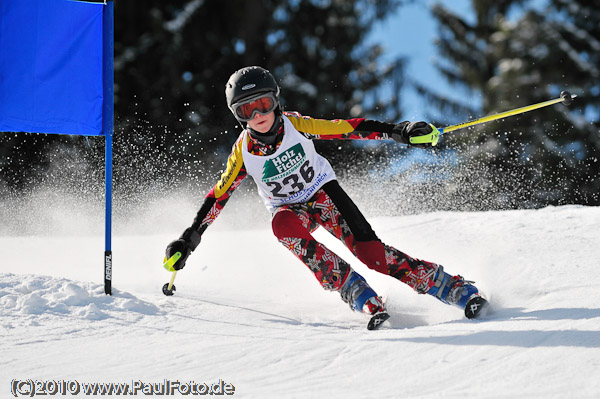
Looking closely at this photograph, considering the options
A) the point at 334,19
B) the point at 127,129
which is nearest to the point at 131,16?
the point at 127,129

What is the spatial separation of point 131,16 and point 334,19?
5065 millimetres

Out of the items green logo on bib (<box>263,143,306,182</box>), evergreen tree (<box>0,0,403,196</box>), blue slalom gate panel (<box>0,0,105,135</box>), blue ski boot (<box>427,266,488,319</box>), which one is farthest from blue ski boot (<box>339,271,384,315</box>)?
evergreen tree (<box>0,0,403,196</box>)

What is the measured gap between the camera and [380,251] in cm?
313

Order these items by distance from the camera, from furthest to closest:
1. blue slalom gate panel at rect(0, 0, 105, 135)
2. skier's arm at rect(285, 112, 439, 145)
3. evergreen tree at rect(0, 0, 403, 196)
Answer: evergreen tree at rect(0, 0, 403, 196), blue slalom gate panel at rect(0, 0, 105, 135), skier's arm at rect(285, 112, 439, 145)

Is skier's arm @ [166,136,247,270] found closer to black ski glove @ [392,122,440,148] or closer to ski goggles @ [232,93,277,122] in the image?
ski goggles @ [232,93,277,122]

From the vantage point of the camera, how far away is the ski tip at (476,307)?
296 centimetres

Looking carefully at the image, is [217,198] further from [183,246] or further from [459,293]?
[459,293]

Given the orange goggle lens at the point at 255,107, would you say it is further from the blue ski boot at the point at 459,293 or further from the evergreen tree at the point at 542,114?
the evergreen tree at the point at 542,114

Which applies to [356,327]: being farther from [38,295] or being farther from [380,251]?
[38,295]

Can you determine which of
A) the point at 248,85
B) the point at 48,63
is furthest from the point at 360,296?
the point at 48,63

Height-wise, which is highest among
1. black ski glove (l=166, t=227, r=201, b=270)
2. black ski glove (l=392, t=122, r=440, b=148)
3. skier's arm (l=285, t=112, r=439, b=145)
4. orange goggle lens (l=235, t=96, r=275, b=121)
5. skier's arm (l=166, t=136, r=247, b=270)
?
orange goggle lens (l=235, t=96, r=275, b=121)

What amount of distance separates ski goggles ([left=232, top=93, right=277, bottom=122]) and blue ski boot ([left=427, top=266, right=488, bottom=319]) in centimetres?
121

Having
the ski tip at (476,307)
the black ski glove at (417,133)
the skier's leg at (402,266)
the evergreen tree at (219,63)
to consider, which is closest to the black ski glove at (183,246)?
the skier's leg at (402,266)

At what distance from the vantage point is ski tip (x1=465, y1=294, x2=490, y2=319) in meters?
2.96
